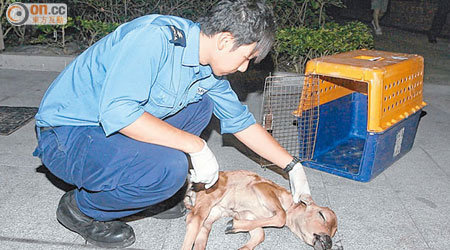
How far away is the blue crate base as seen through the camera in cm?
295

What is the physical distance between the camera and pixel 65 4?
6344 mm

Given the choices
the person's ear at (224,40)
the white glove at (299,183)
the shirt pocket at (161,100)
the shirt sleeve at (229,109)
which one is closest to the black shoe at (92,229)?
the shirt pocket at (161,100)

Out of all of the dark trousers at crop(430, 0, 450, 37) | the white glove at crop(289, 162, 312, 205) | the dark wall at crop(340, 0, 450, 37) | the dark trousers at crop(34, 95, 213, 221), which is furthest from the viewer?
the dark wall at crop(340, 0, 450, 37)

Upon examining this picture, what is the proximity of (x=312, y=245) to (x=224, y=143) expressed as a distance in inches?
59.3

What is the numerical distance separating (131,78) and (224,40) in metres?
0.40

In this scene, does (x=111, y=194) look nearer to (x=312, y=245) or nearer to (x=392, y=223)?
(x=312, y=245)

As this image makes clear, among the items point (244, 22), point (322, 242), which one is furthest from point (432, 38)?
point (244, 22)

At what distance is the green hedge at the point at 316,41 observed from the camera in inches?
214

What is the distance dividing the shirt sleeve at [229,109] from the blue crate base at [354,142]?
946 mm

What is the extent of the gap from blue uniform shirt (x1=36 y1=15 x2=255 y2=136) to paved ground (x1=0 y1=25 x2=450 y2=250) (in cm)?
62

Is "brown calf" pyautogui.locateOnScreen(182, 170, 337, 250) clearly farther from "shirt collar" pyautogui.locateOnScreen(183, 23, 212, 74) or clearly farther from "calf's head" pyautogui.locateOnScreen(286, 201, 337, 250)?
"shirt collar" pyautogui.locateOnScreen(183, 23, 212, 74)

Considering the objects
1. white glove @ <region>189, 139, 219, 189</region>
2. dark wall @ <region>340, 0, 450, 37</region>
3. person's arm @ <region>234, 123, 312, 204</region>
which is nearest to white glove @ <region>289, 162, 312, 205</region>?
person's arm @ <region>234, 123, 312, 204</region>

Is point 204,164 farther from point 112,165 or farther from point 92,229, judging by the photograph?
point 92,229

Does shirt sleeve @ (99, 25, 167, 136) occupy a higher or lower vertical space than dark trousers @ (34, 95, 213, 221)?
higher
